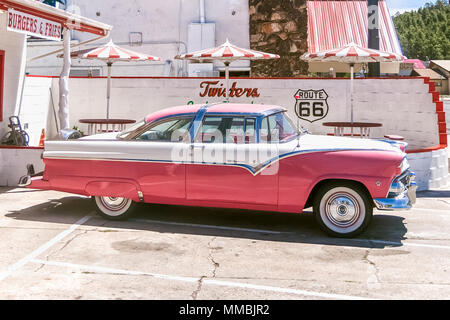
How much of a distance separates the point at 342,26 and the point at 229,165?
1599 centimetres

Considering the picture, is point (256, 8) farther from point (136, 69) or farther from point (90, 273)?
point (90, 273)

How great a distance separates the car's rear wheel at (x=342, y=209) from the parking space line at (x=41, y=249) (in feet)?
10.8

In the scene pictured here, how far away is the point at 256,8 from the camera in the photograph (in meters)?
21.7

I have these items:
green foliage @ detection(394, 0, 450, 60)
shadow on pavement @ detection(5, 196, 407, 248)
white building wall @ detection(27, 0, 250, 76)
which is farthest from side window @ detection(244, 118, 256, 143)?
green foliage @ detection(394, 0, 450, 60)

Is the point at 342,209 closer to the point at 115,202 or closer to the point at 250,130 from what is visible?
the point at 250,130

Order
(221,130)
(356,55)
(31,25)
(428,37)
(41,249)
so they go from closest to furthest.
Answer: (41,249), (221,130), (31,25), (356,55), (428,37)

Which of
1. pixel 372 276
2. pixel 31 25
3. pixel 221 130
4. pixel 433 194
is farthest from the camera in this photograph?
pixel 31 25

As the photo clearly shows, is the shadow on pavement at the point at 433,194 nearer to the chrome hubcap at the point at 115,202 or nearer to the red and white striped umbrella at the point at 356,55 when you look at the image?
the red and white striped umbrella at the point at 356,55

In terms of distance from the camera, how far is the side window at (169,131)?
25.4 feet

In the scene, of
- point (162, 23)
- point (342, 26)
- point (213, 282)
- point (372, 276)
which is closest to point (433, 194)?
point (372, 276)

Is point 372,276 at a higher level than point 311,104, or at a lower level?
lower

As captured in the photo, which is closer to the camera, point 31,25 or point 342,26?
point 31,25

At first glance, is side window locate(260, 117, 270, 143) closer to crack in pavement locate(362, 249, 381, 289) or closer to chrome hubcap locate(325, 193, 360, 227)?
chrome hubcap locate(325, 193, 360, 227)

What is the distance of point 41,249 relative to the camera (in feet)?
22.0
